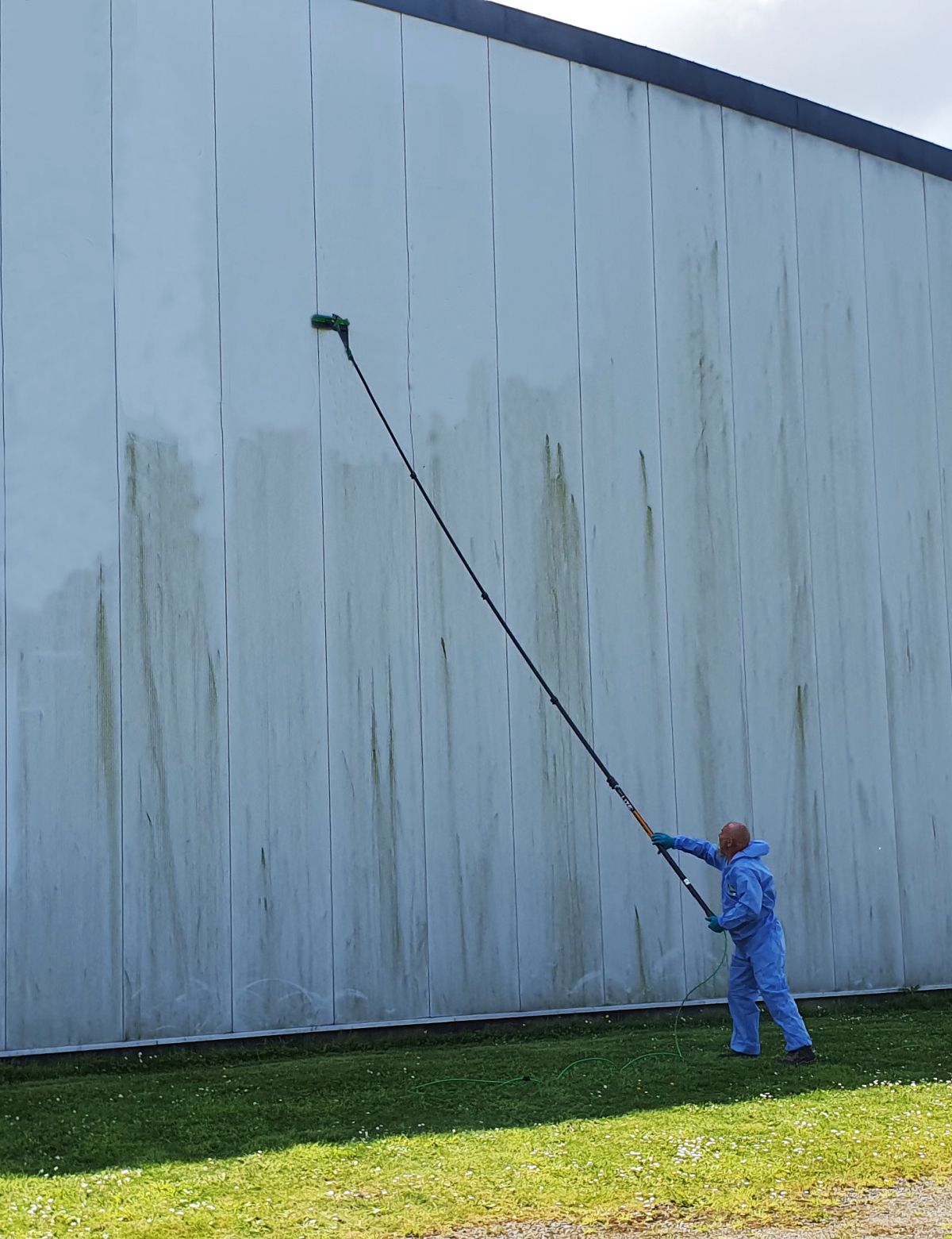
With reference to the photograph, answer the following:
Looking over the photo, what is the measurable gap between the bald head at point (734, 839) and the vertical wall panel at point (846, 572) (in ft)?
9.29

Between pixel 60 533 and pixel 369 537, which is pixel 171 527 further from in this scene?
pixel 369 537

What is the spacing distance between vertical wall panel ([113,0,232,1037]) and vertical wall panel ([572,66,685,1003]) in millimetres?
2776

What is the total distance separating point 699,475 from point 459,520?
2.03m

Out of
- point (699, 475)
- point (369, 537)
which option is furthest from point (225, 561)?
point (699, 475)

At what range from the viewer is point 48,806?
8.90 metres

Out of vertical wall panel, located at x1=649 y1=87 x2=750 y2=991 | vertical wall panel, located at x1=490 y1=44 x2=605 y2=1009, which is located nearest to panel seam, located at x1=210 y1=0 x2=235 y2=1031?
vertical wall panel, located at x1=490 y1=44 x2=605 y2=1009

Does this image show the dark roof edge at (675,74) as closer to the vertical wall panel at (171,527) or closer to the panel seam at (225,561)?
the panel seam at (225,561)

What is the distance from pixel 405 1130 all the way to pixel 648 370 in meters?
6.21

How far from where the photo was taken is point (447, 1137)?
654cm

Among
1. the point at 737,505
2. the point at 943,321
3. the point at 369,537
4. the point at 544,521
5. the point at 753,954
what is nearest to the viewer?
the point at 753,954

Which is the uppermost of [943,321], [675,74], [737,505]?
[675,74]

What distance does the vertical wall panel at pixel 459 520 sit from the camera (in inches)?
387

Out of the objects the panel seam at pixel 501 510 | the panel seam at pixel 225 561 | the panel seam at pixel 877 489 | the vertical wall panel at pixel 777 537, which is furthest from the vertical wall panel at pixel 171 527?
the panel seam at pixel 877 489

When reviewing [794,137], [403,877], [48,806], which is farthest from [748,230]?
[48,806]
